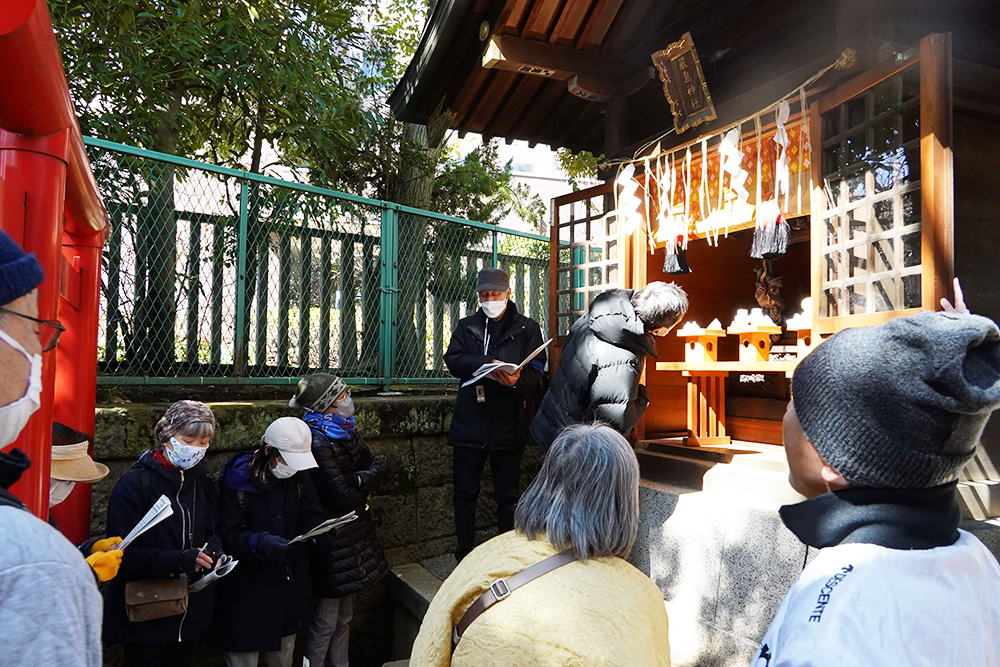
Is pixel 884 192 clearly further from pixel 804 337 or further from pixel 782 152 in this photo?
pixel 804 337

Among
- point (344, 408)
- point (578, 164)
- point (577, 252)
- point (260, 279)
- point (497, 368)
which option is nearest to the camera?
point (344, 408)

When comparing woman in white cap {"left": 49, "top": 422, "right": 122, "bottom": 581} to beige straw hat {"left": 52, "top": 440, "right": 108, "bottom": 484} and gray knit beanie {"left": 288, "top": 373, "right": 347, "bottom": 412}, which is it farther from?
gray knit beanie {"left": 288, "top": 373, "right": 347, "bottom": 412}

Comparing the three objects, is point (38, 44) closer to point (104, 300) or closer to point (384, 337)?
point (104, 300)

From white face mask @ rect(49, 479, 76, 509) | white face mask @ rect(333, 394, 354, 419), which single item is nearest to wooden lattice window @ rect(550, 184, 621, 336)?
white face mask @ rect(333, 394, 354, 419)

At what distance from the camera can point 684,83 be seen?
5.00 metres

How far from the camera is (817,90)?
13.3 ft

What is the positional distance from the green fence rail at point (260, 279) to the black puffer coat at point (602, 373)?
2.31m

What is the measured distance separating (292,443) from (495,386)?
5.37ft

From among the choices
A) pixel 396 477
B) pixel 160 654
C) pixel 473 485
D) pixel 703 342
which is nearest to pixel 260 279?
pixel 396 477

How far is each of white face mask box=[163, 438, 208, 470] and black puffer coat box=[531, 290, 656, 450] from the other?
2046 mm

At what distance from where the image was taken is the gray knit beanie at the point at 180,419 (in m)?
3.37

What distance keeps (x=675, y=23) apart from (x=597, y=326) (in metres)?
2.65

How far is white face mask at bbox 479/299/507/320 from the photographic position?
16.5 ft

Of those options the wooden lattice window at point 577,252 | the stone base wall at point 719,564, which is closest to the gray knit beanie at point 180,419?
the stone base wall at point 719,564
